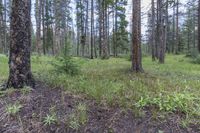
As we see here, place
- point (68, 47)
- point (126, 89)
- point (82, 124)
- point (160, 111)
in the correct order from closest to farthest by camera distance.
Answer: point (82, 124)
point (160, 111)
point (126, 89)
point (68, 47)

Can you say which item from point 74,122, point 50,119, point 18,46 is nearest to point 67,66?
point 18,46

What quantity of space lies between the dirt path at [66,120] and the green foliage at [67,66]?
270cm

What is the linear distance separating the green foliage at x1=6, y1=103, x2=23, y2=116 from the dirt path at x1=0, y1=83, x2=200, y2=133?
0.06m

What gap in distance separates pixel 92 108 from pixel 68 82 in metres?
1.82

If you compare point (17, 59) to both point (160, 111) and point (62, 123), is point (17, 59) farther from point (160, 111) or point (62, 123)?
point (160, 111)

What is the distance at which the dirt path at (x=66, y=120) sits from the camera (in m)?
4.31

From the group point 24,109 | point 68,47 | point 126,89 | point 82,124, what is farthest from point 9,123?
point 68,47

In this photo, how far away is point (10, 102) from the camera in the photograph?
5.05m

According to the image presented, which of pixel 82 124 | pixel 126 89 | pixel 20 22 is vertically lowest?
pixel 82 124

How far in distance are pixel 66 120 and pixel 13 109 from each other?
3.64 feet

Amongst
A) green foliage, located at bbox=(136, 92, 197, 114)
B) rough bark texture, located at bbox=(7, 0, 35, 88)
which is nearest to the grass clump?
rough bark texture, located at bbox=(7, 0, 35, 88)

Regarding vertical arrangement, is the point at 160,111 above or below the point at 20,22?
below

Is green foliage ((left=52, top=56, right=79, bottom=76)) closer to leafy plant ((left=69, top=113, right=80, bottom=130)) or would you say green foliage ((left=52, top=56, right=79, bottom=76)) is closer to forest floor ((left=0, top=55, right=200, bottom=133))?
forest floor ((left=0, top=55, right=200, bottom=133))

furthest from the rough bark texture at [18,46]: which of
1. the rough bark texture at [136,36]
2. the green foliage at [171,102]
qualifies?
the rough bark texture at [136,36]
